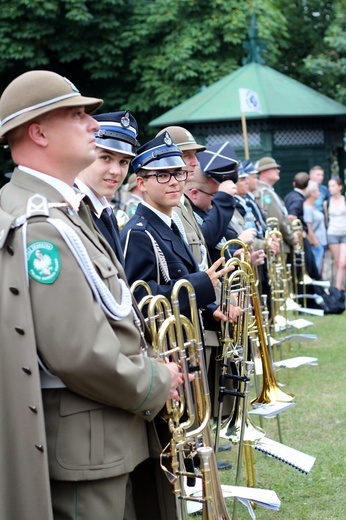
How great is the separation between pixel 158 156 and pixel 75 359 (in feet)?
7.31

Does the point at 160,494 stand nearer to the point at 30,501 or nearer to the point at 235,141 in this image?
the point at 30,501

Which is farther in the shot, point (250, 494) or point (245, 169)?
point (245, 169)

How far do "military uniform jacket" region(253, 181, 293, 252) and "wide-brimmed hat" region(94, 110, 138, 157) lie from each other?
25.9 ft

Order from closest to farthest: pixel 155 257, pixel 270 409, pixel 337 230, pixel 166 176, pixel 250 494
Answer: pixel 250 494
pixel 155 257
pixel 166 176
pixel 270 409
pixel 337 230

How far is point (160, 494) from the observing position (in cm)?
398

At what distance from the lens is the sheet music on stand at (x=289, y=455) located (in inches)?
198

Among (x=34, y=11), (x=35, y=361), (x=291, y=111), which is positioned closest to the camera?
(x=35, y=361)

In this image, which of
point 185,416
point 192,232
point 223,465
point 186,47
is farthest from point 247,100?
point 185,416

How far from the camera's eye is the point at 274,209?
12.8 m

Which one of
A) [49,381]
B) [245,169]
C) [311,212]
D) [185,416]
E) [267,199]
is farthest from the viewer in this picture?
[311,212]

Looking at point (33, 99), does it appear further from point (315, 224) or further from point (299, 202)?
point (315, 224)

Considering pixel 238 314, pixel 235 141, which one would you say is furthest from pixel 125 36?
pixel 238 314

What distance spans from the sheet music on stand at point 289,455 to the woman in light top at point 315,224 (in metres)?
10.4

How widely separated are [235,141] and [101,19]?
20.0 ft
